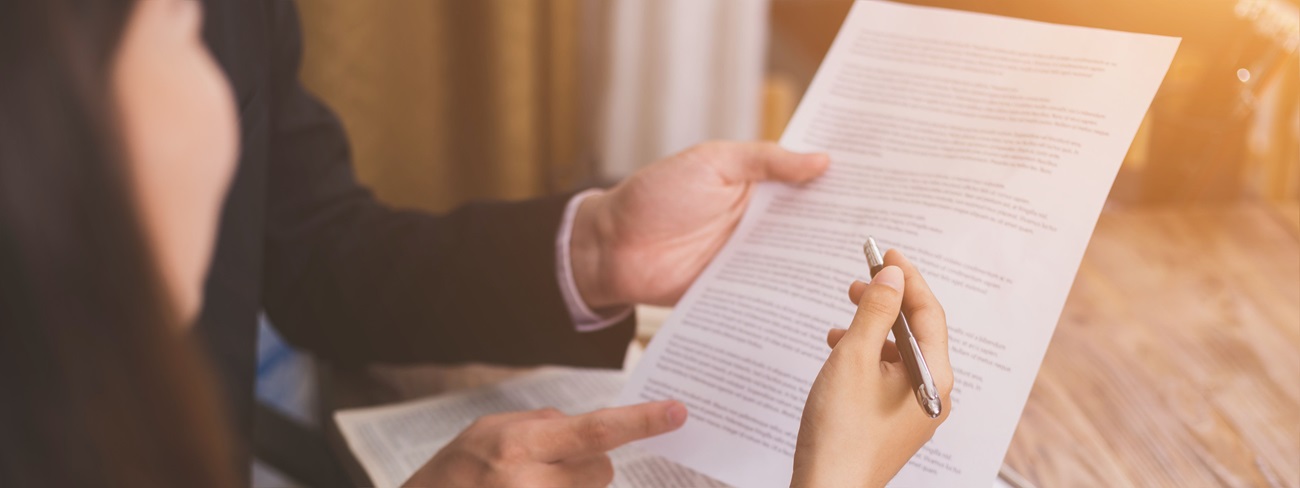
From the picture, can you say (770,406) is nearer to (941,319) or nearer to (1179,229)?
(941,319)

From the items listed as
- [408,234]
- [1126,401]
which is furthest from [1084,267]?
[408,234]

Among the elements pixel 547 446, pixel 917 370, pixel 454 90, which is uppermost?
pixel 917 370

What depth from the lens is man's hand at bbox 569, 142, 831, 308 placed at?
747 mm

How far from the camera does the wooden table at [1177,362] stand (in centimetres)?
64

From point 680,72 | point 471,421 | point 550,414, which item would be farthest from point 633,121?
point 550,414

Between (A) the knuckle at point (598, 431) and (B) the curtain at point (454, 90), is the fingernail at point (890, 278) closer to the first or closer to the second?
(A) the knuckle at point (598, 431)

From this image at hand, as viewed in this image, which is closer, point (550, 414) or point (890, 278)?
point (890, 278)

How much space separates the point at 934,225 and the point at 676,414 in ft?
0.65

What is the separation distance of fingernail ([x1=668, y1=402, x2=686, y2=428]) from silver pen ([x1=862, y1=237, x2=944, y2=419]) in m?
0.14

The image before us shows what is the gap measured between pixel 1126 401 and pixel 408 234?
1.90 feet

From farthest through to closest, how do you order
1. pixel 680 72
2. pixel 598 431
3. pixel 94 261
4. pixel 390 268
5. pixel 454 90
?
pixel 454 90
pixel 680 72
pixel 390 268
pixel 598 431
pixel 94 261

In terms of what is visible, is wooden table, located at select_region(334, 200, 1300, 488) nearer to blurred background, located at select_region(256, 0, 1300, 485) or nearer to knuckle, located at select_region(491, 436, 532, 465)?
blurred background, located at select_region(256, 0, 1300, 485)

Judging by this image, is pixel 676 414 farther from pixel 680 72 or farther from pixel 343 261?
pixel 680 72

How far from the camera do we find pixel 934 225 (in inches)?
24.1
